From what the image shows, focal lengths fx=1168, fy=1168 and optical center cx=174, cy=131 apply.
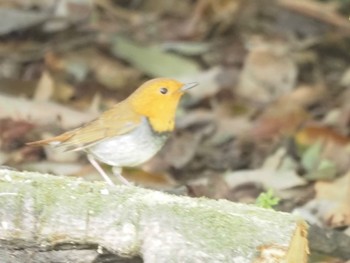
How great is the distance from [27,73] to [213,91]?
1.28m

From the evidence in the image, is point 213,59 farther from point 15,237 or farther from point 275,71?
point 15,237

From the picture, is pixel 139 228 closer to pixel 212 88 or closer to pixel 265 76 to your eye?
pixel 212 88

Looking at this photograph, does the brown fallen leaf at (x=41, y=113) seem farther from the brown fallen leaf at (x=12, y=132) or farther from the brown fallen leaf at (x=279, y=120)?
the brown fallen leaf at (x=279, y=120)

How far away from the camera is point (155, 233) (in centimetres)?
352

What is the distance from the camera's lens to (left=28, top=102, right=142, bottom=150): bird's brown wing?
192 inches

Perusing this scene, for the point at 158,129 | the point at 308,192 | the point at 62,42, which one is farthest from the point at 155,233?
the point at 62,42

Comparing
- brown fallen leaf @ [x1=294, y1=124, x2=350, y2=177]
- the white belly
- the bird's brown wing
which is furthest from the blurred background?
the bird's brown wing

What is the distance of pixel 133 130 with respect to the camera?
4.89 metres

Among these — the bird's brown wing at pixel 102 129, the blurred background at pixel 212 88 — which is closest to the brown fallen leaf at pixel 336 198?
the blurred background at pixel 212 88

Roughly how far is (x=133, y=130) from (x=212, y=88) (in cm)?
329

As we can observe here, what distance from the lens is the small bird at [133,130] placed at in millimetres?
4844

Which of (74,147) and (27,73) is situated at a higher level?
(27,73)

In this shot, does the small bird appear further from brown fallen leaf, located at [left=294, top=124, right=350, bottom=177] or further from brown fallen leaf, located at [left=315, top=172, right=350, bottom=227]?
brown fallen leaf, located at [left=294, top=124, right=350, bottom=177]

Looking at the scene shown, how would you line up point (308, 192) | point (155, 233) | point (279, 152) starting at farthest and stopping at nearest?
point (279, 152) < point (308, 192) < point (155, 233)
